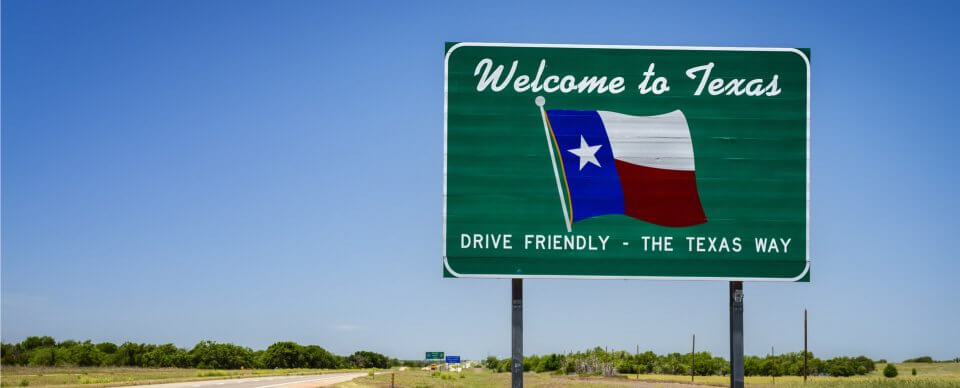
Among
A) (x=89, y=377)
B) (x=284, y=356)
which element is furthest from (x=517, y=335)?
(x=284, y=356)

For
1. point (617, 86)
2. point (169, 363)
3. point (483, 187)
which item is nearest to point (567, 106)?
point (617, 86)

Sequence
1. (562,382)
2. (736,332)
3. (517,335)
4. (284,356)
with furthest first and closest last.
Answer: (284,356), (562,382), (736,332), (517,335)

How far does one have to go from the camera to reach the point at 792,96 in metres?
15.5

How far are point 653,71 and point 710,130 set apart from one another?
136 centimetres

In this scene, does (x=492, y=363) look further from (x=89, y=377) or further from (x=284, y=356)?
(x=89, y=377)

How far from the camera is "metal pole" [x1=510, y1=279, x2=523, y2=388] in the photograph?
14.7 m

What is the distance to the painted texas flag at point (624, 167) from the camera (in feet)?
49.7

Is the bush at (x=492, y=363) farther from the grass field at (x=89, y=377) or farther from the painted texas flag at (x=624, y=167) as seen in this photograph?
the painted texas flag at (x=624, y=167)

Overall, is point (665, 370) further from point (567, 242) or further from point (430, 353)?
point (567, 242)

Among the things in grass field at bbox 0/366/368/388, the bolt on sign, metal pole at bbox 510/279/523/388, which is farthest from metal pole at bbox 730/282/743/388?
grass field at bbox 0/366/368/388

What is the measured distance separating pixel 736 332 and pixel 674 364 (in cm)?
15109

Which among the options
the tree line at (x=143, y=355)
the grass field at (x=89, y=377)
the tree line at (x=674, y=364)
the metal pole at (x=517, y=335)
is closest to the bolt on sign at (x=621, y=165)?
the metal pole at (x=517, y=335)

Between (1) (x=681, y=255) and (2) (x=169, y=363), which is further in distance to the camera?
(2) (x=169, y=363)

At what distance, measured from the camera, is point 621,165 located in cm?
1521
